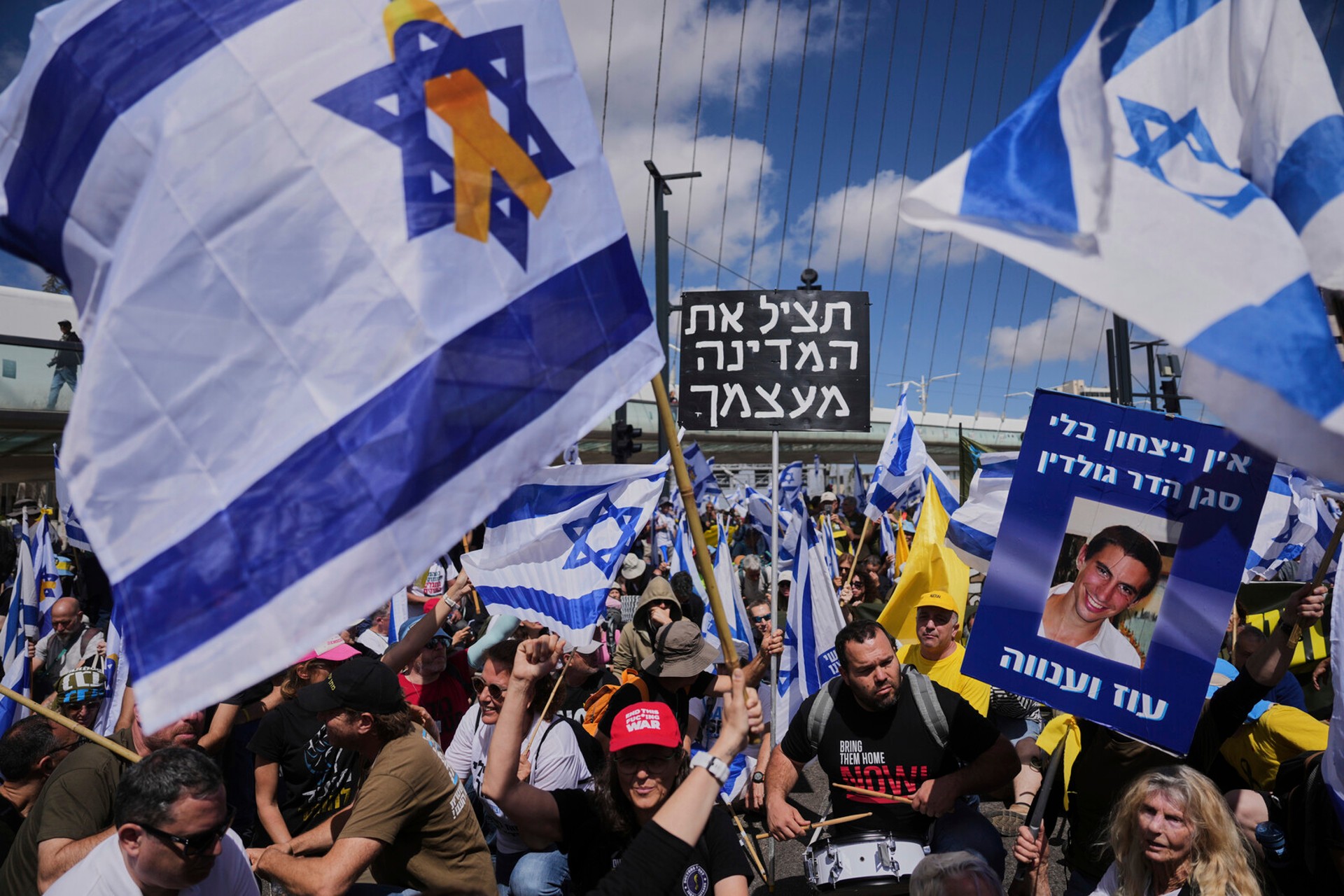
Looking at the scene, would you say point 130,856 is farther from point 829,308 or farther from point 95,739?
point 829,308

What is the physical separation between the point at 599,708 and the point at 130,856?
2782 mm

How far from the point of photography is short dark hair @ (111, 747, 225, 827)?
8.25ft

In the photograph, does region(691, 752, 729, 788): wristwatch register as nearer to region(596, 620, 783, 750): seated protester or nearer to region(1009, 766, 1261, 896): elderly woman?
region(1009, 766, 1261, 896): elderly woman

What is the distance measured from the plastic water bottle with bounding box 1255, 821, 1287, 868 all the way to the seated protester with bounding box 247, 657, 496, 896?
2.44 m

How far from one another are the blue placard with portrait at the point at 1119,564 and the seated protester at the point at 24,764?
338cm

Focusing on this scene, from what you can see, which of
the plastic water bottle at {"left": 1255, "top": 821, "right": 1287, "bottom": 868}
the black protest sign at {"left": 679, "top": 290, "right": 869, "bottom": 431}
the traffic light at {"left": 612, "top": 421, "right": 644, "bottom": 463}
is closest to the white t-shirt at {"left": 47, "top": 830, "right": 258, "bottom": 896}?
the plastic water bottle at {"left": 1255, "top": 821, "right": 1287, "bottom": 868}

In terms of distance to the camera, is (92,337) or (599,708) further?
(599,708)

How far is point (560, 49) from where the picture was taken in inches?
96.0

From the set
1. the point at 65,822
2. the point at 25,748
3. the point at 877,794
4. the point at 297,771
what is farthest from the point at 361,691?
the point at 877,794

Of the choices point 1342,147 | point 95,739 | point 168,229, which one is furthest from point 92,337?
point 1342,147

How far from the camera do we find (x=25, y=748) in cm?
362

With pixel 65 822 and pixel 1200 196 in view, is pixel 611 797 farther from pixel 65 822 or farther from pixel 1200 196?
Answer: pixel 1200 196

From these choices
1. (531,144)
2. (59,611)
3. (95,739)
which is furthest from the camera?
(59,611)

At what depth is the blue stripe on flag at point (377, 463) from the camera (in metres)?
1.79
